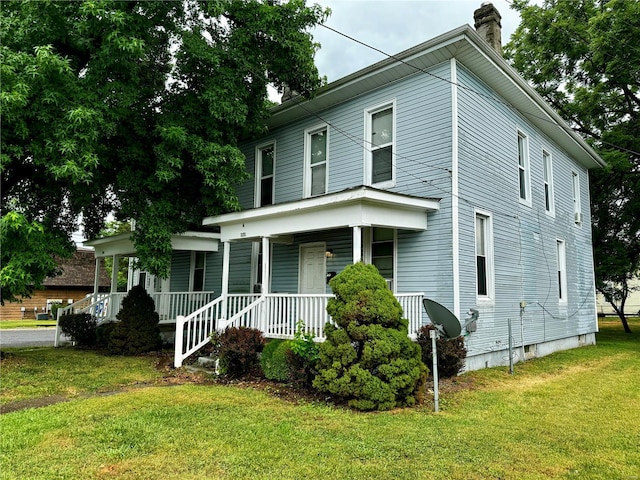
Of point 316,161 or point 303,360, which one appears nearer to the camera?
point 303,360

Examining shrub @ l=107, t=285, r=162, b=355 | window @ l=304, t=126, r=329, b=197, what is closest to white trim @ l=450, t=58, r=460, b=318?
window @ l=304, t=126, r=329, b=197

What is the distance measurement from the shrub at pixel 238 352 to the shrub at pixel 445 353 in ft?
10.1

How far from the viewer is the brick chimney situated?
11.2m

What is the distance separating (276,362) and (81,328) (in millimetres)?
8212

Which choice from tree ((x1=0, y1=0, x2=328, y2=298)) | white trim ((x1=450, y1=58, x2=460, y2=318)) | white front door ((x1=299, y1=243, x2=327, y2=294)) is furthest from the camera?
white front door ((x1=299, y1=243, x2=327, y2=294))

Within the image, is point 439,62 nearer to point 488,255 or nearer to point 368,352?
point 488,255

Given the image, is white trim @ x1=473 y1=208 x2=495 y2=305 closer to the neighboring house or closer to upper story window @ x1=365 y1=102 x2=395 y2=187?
upper story window @ x1=365 y1=102 x2=395 y2=187

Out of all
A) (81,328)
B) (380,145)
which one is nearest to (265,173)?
(380,145)

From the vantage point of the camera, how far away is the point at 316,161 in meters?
11.4

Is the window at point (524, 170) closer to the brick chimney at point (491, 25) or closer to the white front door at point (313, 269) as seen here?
the brick chimney at point (491, 25)

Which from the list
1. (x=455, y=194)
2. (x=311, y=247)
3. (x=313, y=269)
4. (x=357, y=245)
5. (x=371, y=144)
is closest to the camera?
(x=357, y=245)

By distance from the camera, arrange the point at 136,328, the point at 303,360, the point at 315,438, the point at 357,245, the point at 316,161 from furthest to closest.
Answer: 1. the point at 316,161
2. the point at 136,328
3. the point at 357,245
4. the point at 303,360
5. the point at 315,438

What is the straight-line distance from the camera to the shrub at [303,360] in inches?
271

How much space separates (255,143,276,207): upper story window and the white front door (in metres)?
2.26
